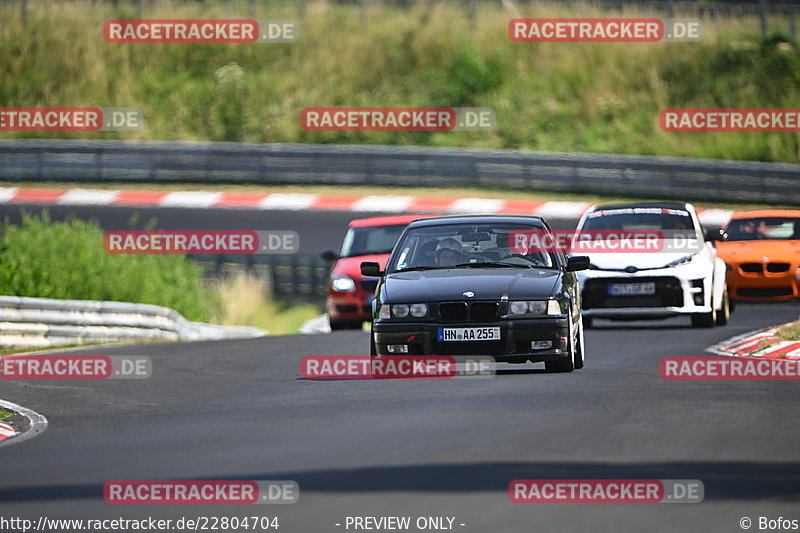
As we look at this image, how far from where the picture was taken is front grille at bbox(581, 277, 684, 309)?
17.8 metres

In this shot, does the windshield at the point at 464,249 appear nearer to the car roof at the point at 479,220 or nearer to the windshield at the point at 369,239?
the car roof at the point at 479,220

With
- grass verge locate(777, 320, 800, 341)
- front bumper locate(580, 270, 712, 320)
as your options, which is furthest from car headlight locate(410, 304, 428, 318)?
front bumper locate(580, 270, 712, 320)

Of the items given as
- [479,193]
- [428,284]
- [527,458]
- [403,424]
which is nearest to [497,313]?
[428,284]

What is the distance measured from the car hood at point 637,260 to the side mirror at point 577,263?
4.12 m

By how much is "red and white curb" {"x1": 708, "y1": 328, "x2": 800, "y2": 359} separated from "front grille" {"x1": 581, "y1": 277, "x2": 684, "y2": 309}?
38.2 inches

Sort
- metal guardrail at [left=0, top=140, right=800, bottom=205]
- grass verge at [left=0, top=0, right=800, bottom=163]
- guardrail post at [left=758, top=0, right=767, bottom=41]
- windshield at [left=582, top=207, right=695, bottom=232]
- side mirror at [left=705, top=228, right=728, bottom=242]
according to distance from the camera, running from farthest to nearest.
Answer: guardrail post at [left=758, top=0, right=767, bottom=41] → grass verge at [left=0, top=0, right=800, bottom=163] → metal guardrail at [left=0, top=140, right=800, bottom=205] → windshield at [left=582, top=207, right=695, bottom=232] → side mirror at [left=705, top=228, right=728, bottom=242]

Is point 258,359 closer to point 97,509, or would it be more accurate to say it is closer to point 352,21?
point 97,509

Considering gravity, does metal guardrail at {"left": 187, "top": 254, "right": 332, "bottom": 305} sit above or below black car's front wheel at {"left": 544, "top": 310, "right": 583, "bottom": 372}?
above

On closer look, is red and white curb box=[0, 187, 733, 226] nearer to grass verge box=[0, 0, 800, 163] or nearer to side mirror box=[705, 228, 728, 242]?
grass verge box=[0, 0, 800, 163]

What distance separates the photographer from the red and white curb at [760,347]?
15.3 meters

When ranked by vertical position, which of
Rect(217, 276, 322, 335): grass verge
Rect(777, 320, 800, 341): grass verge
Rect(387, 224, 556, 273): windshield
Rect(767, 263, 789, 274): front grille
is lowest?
Rect(777, 320, 800, 341): grass verge

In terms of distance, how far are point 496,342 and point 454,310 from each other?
1.40ft

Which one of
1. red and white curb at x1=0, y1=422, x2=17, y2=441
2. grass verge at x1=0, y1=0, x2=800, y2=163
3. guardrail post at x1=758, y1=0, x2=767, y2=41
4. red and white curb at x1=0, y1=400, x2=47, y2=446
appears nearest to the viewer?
red and white curb at x1=0, y1=400, x2=47, y2=446

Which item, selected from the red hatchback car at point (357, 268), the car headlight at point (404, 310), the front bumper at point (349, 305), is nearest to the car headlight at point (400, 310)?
the car headlight at point (404, 310)
